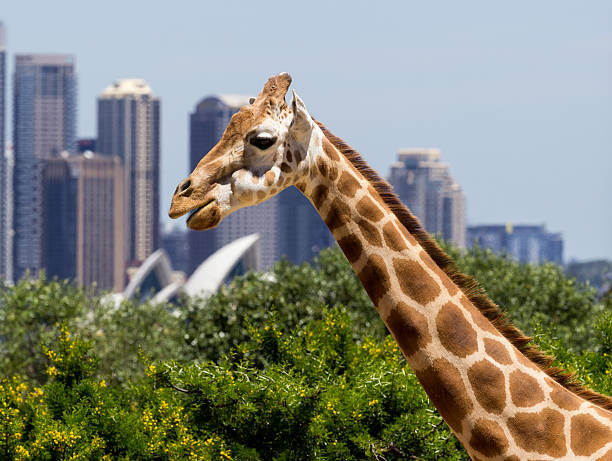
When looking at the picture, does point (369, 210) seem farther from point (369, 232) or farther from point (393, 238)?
point (393, 238)

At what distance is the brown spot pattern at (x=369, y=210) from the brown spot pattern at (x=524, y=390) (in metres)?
1.48

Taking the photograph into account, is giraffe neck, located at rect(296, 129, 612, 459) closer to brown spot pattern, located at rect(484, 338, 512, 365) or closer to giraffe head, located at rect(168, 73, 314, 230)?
brown spot pattern, located at rect(484, 338, 512, 365)

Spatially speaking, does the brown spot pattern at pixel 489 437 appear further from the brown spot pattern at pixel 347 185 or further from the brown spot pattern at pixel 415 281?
the brown spot pattern at pixel 347 185

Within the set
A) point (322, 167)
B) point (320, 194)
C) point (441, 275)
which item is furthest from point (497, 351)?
point (322, 167)

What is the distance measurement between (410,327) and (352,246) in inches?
28.6

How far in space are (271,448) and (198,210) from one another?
6256mm

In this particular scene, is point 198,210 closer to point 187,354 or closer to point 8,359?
point 187,354

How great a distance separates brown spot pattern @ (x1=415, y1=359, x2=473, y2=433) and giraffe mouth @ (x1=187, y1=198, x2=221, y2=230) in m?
1.84

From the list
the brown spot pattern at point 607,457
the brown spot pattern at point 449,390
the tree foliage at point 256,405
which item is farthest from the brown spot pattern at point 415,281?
the tree foliage at point 256,405

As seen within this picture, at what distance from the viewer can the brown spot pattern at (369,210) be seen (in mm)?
7098

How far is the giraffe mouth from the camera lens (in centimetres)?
649

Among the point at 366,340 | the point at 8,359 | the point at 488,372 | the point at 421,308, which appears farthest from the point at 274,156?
the point at 8,359

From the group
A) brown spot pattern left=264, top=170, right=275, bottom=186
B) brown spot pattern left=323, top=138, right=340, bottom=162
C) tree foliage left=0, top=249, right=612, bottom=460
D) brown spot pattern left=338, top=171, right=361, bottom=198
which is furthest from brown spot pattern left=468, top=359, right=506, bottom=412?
tree foliage left=0, top=249, right=612, bottom=460

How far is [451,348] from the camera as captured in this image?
685 cm
